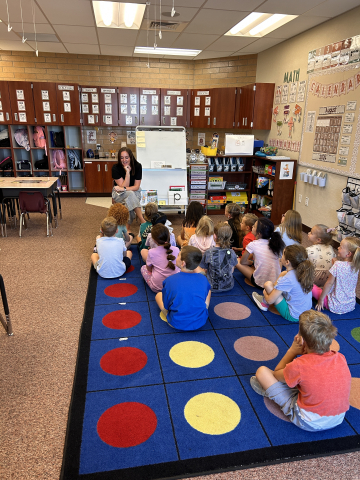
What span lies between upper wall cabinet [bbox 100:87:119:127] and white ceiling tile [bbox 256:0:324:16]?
3.70 m

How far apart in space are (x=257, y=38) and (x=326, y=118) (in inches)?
76.3

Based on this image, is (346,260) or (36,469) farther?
(346,260)

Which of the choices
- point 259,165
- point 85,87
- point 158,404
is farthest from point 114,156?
point 158,404

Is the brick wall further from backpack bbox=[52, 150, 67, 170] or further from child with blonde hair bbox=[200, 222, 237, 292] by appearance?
child with blonde hair bbox=[200, 222, 237, 292]

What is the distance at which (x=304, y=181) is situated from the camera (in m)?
5.54

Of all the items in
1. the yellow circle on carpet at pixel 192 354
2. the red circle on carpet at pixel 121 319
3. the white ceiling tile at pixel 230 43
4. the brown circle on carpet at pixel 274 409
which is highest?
the white ceiling tile at pixel 230 43

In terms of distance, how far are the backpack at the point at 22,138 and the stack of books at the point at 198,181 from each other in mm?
3597

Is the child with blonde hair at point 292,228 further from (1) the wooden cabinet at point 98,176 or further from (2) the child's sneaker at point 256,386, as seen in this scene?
(1) the wooden cabinet at point 98,176

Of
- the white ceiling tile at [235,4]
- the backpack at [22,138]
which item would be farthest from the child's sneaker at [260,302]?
the backpack at [22,138]

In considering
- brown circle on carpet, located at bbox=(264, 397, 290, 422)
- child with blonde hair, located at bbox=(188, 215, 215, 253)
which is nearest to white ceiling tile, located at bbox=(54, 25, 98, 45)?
child with blonde hair, located at bbox=(188, 215, 215, 253)

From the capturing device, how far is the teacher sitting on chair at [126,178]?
4.96 metres

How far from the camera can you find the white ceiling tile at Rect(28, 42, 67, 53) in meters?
→ 6.41

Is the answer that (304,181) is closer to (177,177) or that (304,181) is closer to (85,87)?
(177,177)

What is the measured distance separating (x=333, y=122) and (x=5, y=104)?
609 centimetres
